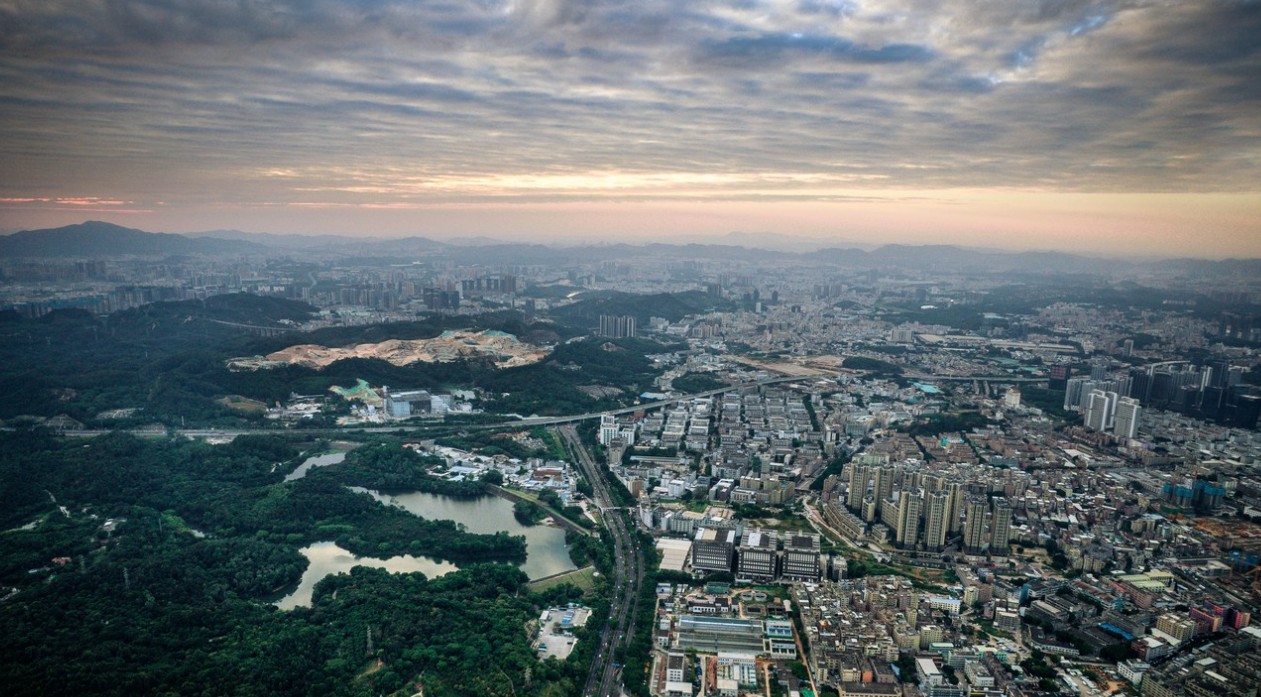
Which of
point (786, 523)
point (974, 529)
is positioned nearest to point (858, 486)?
point (786, 523)

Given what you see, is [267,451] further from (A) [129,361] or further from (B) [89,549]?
(A) [129,361]

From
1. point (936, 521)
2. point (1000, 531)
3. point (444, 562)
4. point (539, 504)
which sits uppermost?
point (936, 521)

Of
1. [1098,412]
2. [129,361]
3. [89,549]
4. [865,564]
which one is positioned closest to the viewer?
[89,549]

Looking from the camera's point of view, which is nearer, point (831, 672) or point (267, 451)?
point (831, 672)

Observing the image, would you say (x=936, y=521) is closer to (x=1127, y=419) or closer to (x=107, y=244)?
(x=1127, y=419)

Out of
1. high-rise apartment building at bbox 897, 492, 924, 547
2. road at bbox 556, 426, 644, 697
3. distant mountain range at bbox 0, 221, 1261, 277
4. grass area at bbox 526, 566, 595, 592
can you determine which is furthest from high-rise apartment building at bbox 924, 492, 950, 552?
distant mountain range at bbox 0, 221, 1261, 277

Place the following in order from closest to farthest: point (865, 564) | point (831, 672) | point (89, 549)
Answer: point (831, 672) → point (89, 549) → point (865, 564)

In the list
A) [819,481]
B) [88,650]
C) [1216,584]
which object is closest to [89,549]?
[88,650]
